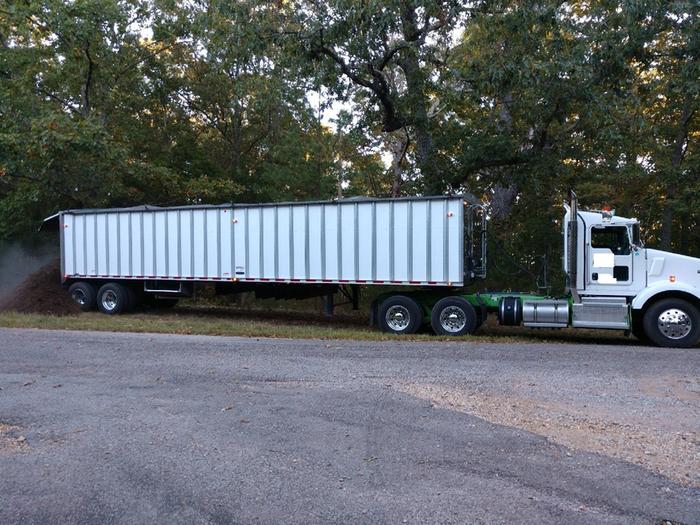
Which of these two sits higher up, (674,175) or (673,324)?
(674,175)

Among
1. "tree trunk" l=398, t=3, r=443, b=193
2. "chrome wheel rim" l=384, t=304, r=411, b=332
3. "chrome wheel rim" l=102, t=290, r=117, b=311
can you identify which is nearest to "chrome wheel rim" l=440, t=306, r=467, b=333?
"chrome wheel rim" l=384, t=304, r=411, b=332

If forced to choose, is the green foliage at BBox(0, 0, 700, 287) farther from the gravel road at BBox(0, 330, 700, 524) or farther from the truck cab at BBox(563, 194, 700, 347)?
the gravel road at BBox(0, 330, 700, 524)

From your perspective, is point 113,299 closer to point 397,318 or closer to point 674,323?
point 397,318

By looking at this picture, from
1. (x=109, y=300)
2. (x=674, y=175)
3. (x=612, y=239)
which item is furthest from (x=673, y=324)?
A: (x=109, y=300)

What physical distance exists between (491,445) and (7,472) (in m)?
3.82

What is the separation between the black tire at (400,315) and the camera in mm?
14117

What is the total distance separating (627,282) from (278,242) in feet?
27.0

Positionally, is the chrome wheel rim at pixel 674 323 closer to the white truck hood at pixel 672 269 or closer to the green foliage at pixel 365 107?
the white truck hood at pixel 672 269

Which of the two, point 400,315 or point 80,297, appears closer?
point 400,315

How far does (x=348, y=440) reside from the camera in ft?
17.6

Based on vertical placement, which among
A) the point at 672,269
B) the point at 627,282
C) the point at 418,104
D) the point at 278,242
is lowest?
the point at 627,282

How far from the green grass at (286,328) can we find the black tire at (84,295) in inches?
18.9

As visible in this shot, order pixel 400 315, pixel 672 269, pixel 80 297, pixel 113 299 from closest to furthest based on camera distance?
pixel 672 269
pixel 400 315
pixel 113 299
pixel 80 297

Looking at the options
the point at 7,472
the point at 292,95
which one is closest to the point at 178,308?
the point at 292,95
